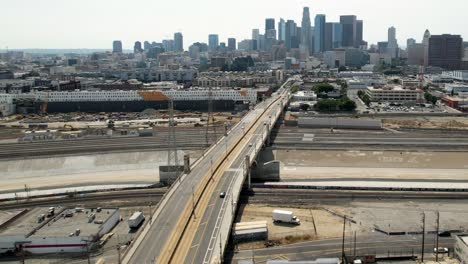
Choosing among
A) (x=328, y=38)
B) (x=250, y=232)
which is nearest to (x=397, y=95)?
(x=250, y=232)

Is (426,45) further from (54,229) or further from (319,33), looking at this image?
(54,229)

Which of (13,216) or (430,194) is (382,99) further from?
(13,216)

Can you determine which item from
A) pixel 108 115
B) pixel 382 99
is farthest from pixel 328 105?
pixel 108 115

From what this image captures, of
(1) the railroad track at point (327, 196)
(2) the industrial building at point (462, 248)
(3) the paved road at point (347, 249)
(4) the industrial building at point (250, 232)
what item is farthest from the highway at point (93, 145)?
(2) the industrial building at point (462, 248)

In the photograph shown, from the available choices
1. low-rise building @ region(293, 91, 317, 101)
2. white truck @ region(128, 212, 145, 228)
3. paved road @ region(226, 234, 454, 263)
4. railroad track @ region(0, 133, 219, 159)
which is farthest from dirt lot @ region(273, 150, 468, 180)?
low-rise building @ region(293, 91, 317, 101)

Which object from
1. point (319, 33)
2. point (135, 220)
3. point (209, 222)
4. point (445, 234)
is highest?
point (319, 33)

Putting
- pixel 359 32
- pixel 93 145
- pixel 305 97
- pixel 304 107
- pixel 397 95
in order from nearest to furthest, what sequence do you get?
1. pixel 93 145
2. pixel 304 107
3. pixel 397 95
4. pixel 305 97
5. pixel 359 32
